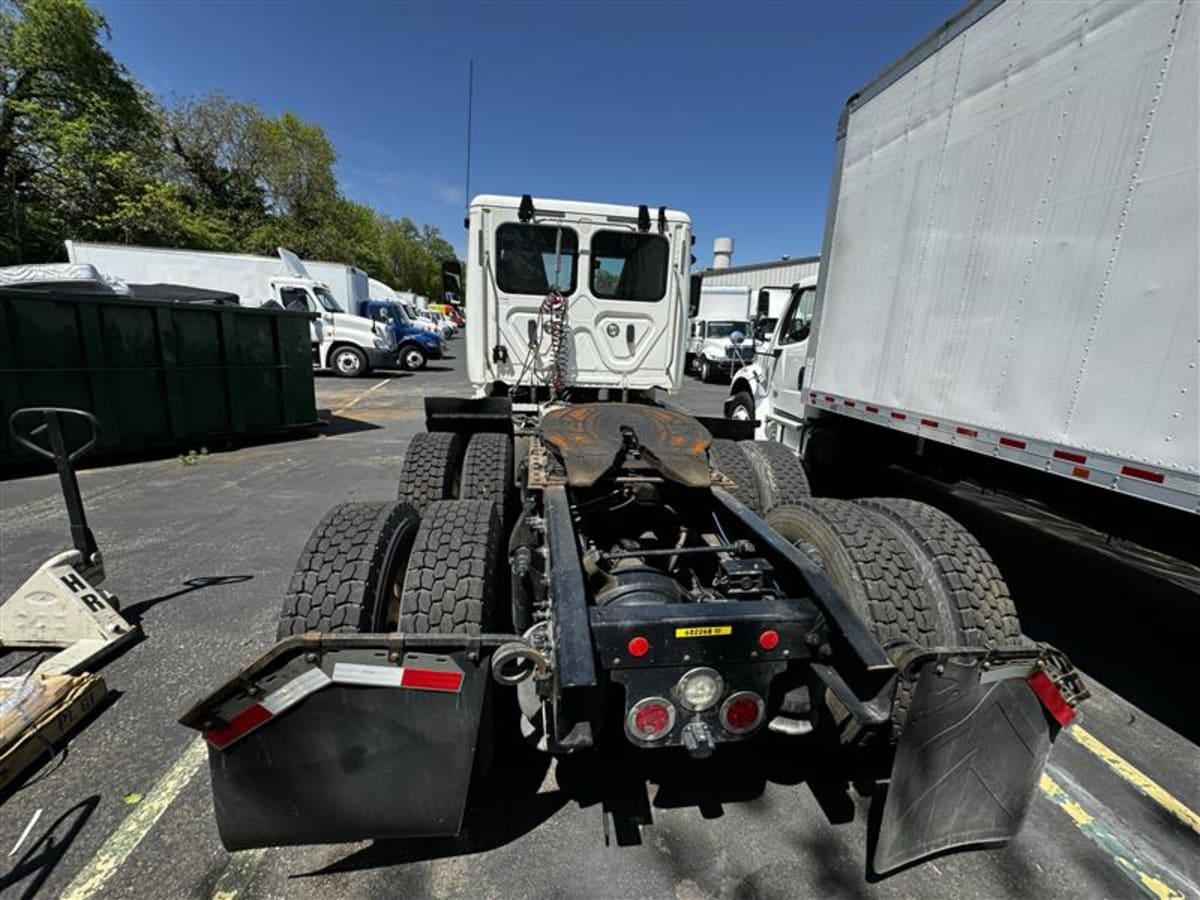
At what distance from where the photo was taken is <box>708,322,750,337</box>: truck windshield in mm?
21000

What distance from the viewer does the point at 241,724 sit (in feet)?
4.85

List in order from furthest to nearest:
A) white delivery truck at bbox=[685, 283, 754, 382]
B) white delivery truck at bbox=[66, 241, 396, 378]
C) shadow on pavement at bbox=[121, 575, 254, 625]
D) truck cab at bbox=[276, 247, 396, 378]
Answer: white delivery truck at bbox=[685, 283, 754, 382]
white delivery truck at bbox=[66, 241, 396, 378]
truck cab at bbox=[276, 247, 396, 378]
shadow on pavement at bbox=[121, 575, 254, 625]

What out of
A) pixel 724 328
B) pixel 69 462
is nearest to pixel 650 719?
→ pixel 69 462

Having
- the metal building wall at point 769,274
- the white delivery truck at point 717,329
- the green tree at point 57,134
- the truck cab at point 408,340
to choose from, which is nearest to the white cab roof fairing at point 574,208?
the white delivery truck at point 717,329

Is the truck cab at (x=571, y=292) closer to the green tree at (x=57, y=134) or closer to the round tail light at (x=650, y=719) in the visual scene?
the round tail light at (x=650, y=719)

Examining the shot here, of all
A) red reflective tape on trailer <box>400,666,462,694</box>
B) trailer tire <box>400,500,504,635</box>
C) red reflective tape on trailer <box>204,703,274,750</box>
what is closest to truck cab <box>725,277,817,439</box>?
trailer tire <box>400,500,504,635</box>

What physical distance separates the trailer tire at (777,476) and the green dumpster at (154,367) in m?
7.79

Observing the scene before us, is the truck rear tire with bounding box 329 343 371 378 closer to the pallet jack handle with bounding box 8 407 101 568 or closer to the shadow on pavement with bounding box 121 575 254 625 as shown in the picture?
the shadow on pavement with bounding box 121 575 254 625

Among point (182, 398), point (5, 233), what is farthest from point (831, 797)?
point (5, 233)

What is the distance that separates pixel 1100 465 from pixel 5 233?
106 feet

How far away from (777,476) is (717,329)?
721 inches

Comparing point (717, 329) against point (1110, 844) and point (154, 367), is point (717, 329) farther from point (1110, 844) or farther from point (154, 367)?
point (1110, 844)

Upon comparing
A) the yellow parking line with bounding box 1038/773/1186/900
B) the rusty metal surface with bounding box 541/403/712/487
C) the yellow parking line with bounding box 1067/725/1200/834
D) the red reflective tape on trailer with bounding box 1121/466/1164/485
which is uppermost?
the red reflective tape on trailer with bounding box 1121/466/1164/485

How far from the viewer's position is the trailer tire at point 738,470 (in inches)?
152
